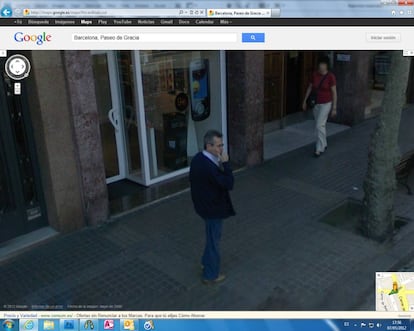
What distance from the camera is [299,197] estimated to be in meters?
6.59

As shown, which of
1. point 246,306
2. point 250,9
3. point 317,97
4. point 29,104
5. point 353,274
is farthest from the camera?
point 317,97

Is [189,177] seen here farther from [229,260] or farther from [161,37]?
[161,37]

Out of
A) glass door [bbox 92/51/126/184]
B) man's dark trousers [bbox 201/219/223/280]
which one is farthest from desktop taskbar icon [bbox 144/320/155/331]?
glass door [bbox 92/51/126/184]

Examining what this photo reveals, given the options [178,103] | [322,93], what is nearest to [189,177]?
[178,103]

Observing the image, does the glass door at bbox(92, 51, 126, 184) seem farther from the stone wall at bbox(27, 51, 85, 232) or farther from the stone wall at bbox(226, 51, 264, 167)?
the stone wall at bbox(226, 51, 264, 167)

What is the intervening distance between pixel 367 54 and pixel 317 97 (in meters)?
3.15

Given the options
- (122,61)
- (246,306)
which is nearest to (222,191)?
(246,306)

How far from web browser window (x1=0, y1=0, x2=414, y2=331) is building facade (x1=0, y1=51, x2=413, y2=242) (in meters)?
0.03

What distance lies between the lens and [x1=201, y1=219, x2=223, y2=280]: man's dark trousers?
14.1 ft

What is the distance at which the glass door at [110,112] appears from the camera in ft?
22.0

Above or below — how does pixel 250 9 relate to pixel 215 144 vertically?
above

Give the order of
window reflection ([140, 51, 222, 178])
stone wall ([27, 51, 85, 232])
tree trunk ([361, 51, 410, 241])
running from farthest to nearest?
window reflection ([140, 51, 222, 178]) → stone wall ([27, 51, 85, 232]) → tree trunk ([361, 51, 410, 241])

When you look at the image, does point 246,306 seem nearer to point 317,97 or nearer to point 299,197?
point 299,197

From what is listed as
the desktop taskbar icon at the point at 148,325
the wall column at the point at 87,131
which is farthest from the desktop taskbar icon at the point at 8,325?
the wall column at the point at 87,131
